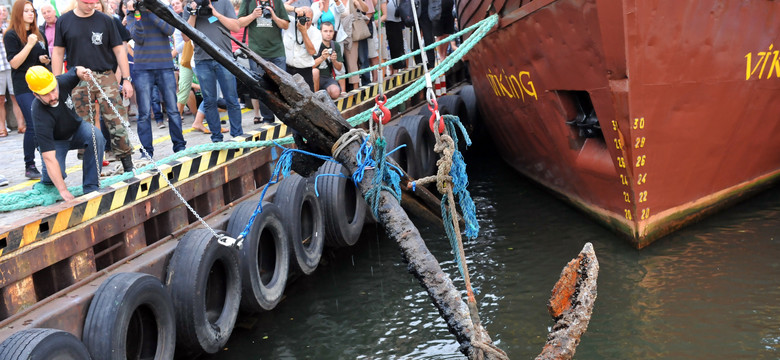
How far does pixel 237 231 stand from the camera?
5.84m

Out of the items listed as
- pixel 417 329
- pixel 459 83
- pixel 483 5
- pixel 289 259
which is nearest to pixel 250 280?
pixel 289 259

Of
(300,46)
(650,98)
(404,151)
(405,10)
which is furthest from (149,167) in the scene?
(405,10)

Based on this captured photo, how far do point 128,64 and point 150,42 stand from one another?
341 millimetres

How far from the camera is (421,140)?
30.9 ft

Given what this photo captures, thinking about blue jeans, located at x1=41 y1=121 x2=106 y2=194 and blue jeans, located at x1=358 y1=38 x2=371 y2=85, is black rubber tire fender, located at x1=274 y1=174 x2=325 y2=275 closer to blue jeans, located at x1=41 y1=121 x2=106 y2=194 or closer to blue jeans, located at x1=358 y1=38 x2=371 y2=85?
blue jeans, located at x1=41 y1=121 x2=106 y2=194

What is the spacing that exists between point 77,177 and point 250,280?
202 centimetres

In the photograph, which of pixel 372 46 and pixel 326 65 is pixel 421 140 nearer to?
pixel 326 65

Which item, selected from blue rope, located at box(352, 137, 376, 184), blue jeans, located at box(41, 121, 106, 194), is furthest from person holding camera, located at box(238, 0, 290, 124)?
blue rope, located at box(352, 137, 376, 184)

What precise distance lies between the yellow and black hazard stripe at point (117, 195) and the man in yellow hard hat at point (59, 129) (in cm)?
47

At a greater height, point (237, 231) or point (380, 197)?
point (380, 197)

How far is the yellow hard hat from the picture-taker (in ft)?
16.8

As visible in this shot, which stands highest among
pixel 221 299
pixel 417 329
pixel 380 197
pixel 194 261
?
pixel 380 197

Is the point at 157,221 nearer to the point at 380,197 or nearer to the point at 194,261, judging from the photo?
the point at 194,261

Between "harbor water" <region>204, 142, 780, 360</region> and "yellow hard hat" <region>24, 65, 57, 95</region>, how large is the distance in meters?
2.20
